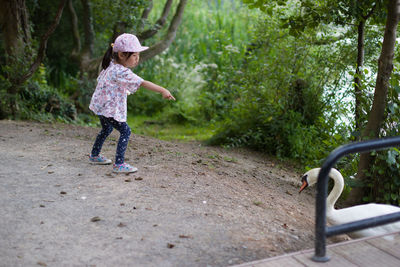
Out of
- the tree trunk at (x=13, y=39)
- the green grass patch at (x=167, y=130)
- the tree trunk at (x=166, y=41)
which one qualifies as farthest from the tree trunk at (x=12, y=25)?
the green grass patch at (x=167, y=130)

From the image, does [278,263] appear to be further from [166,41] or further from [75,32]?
[75,32]

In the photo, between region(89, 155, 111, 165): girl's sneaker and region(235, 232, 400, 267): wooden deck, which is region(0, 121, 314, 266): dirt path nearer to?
region(89, 155, 111, 165): girl's sneaker

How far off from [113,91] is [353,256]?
288 centimetres

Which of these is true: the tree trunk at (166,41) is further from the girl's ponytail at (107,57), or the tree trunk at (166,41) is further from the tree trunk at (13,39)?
the girl's ponytail at (107,57)

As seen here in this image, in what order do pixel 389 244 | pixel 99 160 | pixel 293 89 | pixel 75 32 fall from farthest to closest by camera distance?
pixel 75 32, pixel 293 89, pixel 99 160, pixel 389 244

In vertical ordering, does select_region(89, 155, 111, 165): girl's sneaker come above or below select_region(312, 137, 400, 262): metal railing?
below

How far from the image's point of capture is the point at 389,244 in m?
3.18

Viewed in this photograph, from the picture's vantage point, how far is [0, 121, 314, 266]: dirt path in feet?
10.1

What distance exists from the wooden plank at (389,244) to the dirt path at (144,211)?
50cm

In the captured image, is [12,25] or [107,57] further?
[12,25]

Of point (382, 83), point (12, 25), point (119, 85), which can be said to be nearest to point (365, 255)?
point (382, 83)

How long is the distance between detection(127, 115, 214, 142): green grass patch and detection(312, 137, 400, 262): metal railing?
609cm

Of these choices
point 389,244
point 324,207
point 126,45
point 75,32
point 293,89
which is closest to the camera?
point 324,207

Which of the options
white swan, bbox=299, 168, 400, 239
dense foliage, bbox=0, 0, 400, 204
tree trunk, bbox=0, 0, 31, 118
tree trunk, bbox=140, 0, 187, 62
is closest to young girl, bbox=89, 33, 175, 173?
dense foliage, bbox=0, 0, 400, 204
